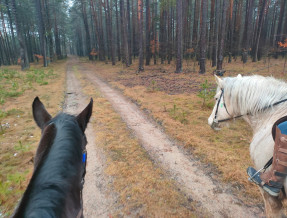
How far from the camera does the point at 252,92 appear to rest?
104 inches

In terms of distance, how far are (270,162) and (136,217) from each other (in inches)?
84.6

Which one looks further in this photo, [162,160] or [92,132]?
[92,132]

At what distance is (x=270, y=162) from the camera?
209 centimetres

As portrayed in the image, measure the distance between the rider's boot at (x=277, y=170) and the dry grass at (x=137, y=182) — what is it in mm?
1249

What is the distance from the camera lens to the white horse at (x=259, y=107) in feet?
7.41

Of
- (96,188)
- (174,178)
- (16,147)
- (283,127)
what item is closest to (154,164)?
(174,178)

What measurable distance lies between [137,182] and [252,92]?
107 inches

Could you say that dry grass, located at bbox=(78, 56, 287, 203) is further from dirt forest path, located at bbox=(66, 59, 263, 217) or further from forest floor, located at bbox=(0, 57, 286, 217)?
dirt forest path, located at bbox=(66, 59, 263, 217)

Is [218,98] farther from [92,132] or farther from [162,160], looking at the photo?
[92,132]

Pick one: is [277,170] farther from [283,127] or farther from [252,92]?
[252,92]

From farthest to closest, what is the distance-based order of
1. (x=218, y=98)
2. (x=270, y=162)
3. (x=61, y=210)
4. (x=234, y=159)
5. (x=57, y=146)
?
(x=234, y=159) < (x=218, y=98) < (x=270, y=162) < (x=57, y=146) < (x=61, y=210)

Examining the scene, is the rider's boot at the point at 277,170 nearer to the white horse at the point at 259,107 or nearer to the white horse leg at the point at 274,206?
the white horse at the point at 259,107

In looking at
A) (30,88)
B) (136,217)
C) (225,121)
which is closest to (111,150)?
(136,217)

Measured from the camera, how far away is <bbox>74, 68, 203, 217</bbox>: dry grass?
9.52 feet
